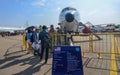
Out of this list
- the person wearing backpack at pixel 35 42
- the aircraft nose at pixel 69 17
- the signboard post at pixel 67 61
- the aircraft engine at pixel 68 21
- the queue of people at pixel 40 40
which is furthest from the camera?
the aircraft engine at pixel 68 21

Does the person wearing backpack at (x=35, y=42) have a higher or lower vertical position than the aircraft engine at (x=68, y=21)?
lower

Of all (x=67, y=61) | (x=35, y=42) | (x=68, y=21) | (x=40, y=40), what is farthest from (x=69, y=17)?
(x=67, y=61)

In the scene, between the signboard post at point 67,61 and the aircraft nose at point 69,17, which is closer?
the signboard post at point 67,61

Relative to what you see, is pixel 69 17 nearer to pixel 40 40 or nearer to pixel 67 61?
pixel 40 40

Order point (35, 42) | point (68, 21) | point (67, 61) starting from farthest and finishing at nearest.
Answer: point (68, 21) → point (35, 42) → point (67, 61)

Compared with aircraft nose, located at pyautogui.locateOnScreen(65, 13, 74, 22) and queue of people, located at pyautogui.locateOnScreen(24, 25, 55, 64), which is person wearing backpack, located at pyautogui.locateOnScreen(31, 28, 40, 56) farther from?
aircraft nose, located at pyautogui.locateOnScreen(65, 13, 74, 22)

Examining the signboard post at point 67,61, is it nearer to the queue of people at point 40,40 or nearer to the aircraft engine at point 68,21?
the queue of people at point 40,40

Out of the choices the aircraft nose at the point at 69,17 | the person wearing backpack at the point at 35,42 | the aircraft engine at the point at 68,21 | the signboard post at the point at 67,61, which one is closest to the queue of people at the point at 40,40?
the person wearing backpack at the point at 35,42

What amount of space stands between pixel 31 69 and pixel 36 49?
4.09 m

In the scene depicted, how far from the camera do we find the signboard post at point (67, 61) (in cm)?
619

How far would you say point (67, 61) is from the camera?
20.6ft

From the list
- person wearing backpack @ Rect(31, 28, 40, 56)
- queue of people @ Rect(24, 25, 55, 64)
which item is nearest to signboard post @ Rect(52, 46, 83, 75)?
queue of people @ Rect(24, 25, 55, 64)

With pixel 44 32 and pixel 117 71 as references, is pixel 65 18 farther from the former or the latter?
pixel 117 71

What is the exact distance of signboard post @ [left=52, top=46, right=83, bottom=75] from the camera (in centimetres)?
619
